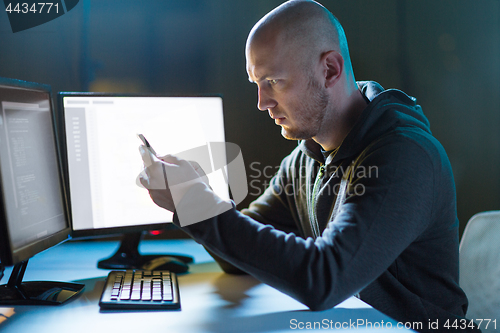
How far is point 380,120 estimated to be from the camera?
0.88 metres

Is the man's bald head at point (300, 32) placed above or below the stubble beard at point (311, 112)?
above

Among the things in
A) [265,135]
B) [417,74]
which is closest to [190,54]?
[265,135]

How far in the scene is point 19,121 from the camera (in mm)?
782

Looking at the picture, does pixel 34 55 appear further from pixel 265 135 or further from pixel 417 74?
pixel 417 74

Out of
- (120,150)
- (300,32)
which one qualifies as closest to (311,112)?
(300,32)

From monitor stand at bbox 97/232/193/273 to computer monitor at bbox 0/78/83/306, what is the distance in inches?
7.5

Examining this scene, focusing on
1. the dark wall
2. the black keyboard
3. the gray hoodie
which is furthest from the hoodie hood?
the dark wall

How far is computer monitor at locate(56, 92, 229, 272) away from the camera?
40.1 inches

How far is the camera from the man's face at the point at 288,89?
937 mm

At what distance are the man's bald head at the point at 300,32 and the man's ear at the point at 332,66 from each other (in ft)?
0.06

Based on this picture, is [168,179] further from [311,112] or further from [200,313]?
[311,112]

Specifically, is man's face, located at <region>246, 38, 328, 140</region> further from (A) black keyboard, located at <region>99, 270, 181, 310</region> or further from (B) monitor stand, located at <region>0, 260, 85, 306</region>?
(B) monitor stand, located at <region>0, 260, 85, 306</region>

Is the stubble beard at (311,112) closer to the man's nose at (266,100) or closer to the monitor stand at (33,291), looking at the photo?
the man's nose at (266,100)

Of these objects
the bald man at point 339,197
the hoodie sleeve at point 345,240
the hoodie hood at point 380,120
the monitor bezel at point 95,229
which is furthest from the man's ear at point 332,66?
the monitor bezel at point 95,229
